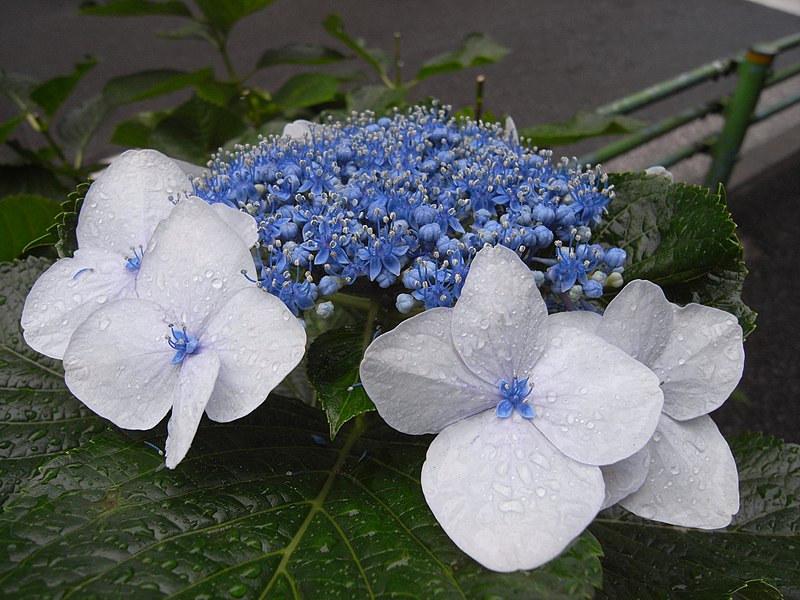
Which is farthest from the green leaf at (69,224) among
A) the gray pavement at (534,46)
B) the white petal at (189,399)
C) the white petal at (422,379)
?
the gray pavement at (534,46)

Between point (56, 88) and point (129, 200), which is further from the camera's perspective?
point (56, 88)

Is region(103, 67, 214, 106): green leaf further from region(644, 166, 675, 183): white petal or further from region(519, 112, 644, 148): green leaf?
region(644, 166, 675, 183): white petal

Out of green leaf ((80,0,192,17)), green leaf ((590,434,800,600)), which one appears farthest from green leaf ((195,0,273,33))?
green leaf ((590,434,800,600))

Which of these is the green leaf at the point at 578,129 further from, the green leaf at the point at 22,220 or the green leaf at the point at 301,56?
the green leaf at the point at 22,220

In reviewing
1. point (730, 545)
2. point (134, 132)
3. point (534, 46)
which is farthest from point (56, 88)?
point (534, 46)

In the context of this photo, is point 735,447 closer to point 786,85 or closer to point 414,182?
point 414,182

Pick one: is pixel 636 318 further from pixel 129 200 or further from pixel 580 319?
pixel 129 200
